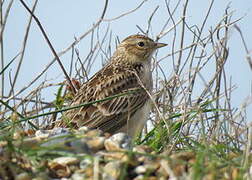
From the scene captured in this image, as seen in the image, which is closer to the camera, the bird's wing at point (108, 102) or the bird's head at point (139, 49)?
the bird's wing at point (108, 102)

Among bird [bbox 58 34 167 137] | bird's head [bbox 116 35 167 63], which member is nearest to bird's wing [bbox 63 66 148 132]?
bird [bbox 58 34 167 137]

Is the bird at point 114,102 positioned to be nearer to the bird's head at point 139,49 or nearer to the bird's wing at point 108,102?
the bird's wing at point 108,102

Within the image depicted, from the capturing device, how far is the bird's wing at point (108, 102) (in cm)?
661

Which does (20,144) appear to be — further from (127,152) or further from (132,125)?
(132,125)

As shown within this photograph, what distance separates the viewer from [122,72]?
285 inches

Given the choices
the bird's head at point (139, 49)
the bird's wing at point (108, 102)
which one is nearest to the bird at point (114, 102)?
the bird's wing at point (108, 102)

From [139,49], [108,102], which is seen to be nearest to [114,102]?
[108,102]

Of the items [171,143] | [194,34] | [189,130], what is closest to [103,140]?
[171,143]

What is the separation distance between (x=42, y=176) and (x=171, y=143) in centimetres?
236

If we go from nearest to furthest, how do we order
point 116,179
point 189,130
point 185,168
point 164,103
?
point 116,179
point 185,168
point 189,130
point 164,103

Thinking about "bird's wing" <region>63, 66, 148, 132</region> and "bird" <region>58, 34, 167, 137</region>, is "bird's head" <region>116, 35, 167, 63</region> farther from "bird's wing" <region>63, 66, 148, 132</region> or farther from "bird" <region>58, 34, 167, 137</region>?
"bird's wing" <region>63, 66, 148, 132</region>

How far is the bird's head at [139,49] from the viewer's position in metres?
7.97

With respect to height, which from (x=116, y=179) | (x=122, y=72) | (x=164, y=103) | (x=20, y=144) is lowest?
A: (x=116, y=179)

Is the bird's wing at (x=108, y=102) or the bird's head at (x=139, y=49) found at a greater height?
the bird's head at (x=139, y=49)
